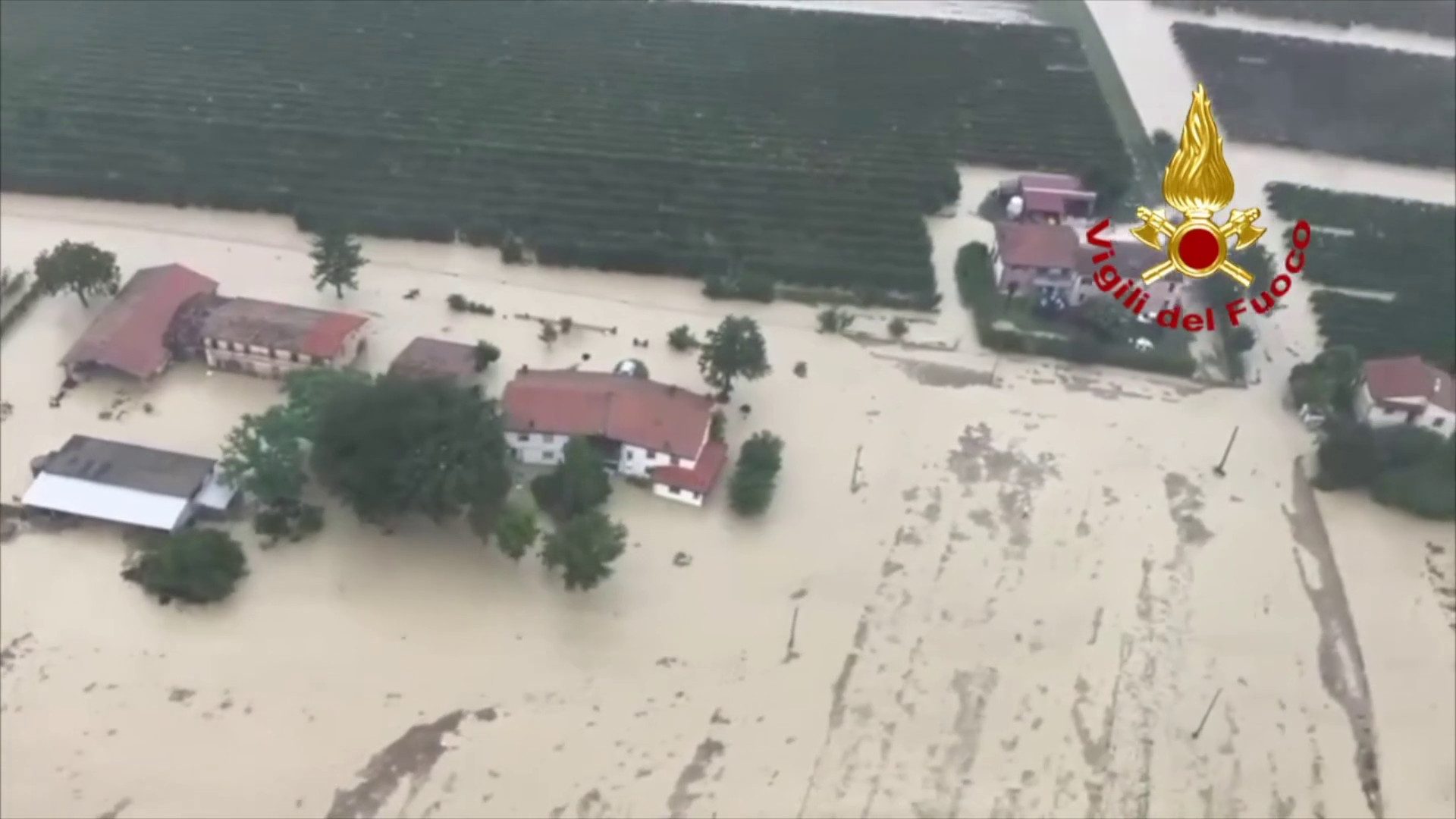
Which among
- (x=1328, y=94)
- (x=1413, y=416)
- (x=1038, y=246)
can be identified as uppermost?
(x=1328, y=94)

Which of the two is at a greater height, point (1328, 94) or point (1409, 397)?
point (1328, 94)

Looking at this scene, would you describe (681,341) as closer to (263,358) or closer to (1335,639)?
(263,358)

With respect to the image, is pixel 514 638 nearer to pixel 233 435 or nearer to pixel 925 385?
pixel 233 435

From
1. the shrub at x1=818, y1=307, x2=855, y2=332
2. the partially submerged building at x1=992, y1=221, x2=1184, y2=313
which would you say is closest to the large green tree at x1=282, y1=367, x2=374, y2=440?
the shrub at x1=818, y1=307, x2=855, y2=332

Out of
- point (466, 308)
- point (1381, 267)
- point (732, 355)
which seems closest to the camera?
point (732, 355)

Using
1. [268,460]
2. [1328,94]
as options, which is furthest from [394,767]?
[1328,94]

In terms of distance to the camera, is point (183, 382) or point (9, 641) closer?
point (9, 641)

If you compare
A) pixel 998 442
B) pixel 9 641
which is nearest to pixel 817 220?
pixel 998 442
